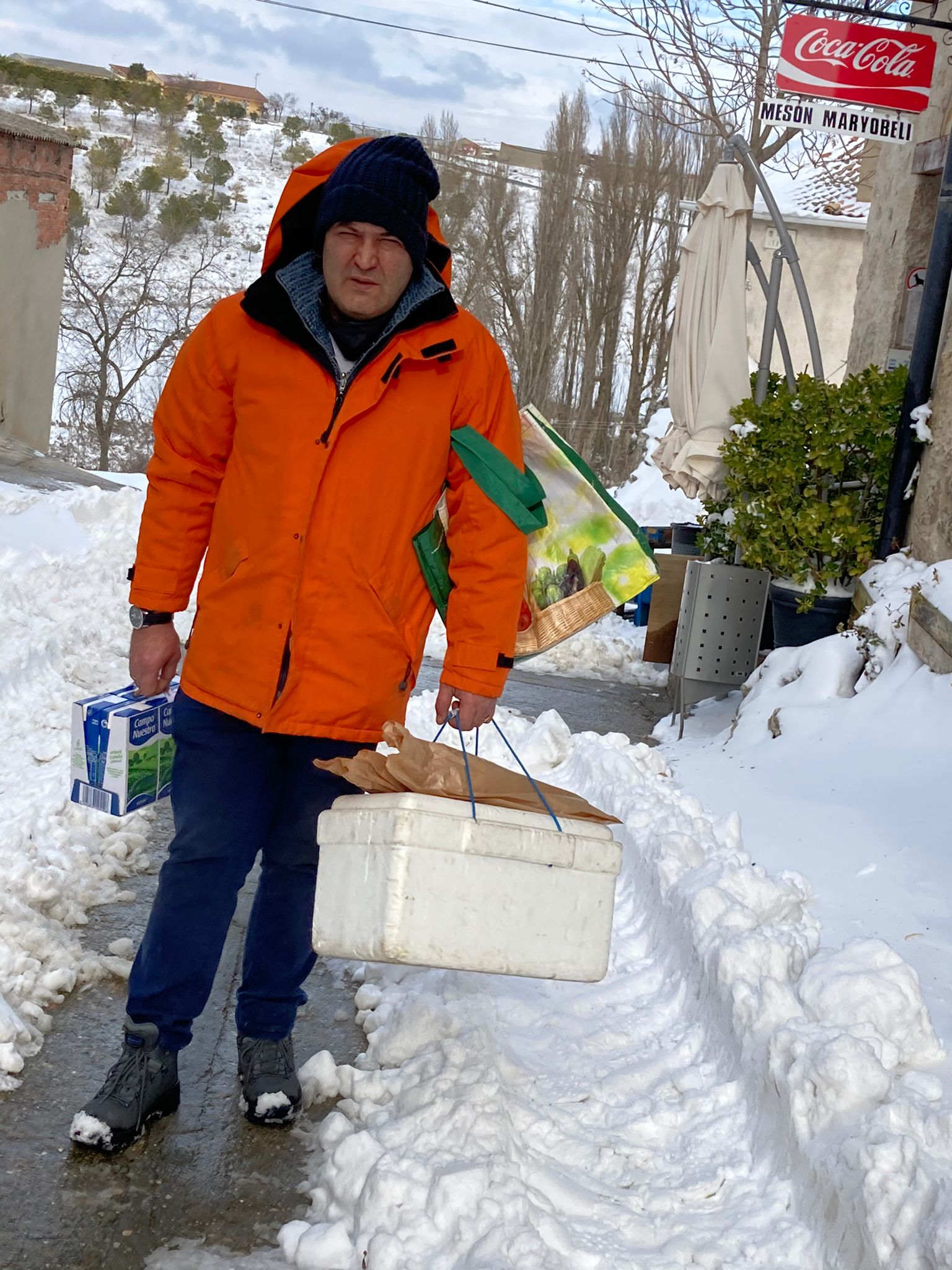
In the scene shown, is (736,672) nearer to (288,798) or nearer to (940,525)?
(940,525)

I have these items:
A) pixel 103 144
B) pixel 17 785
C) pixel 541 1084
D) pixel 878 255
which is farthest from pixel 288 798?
pixel 103 144

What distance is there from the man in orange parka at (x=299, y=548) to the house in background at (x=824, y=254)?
18.0 meters

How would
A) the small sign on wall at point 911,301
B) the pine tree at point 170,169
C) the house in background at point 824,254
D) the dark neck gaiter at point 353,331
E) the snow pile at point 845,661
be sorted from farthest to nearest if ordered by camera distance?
1. the pine tree at point 170,169
2. the house in background at point 824,254
3. the small sign on wall at point 911,301
4. the snow pile at point 845,661
5. the dark neck gaiter at point 353,331

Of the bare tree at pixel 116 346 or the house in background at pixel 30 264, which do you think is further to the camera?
the bare tree at pixel 116 346

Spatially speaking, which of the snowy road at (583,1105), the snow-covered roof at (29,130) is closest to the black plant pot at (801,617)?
the snowy road at (583,1105)

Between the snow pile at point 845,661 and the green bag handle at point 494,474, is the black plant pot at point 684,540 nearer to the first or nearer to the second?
the snow pile at point 845,661

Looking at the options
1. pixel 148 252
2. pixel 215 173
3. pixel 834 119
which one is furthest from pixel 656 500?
pixel 215 173

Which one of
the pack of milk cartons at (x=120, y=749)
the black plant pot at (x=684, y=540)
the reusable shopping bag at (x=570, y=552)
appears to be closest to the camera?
the reusable shopping bag at (x=570, y=552)

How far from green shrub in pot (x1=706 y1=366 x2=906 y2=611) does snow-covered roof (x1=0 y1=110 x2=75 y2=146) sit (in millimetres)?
15141

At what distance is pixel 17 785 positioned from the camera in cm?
469

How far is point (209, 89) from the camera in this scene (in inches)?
3460

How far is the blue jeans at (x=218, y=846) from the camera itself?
2734 mm

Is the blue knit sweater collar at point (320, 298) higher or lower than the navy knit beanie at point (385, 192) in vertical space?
lower

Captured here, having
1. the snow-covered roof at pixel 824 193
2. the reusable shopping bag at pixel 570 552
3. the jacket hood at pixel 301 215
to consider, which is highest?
the snow-covered roof at pixel 824 193
